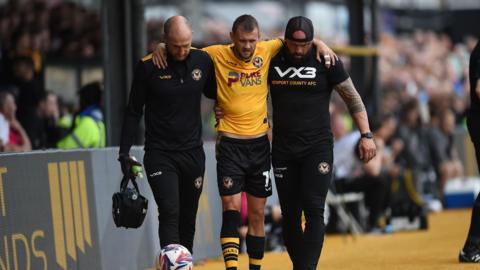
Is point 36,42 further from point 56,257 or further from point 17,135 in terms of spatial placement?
point 56,257

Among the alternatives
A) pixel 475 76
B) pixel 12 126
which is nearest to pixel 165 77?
pixel 475 76

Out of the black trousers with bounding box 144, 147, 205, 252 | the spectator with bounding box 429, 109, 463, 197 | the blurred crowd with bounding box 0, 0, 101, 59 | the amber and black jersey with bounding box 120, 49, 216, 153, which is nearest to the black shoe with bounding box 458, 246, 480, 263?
the black trousers with bounding box 144, 147, 205, 252

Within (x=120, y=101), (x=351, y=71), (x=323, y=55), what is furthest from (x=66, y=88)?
(x=323, y=55)

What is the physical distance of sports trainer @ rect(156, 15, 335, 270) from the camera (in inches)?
441

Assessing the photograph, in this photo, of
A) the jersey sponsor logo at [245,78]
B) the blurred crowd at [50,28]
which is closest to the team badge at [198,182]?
the jersey sponsor logo at [245,78]

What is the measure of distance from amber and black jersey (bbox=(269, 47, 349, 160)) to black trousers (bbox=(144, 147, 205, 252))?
0.75 meters

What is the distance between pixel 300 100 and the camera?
440 inches

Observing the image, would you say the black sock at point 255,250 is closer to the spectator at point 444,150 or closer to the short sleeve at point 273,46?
the short sleeve at point 273,46

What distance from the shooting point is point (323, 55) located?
36.6 ft

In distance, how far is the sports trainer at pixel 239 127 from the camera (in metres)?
11.2

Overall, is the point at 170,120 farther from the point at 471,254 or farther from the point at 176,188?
the point at 471,254

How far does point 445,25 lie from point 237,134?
24432mm

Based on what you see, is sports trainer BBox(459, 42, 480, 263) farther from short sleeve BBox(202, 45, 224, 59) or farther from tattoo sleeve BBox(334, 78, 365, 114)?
short sleeve BBox(202, 45, 224, 59)

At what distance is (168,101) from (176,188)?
743 millimetres
